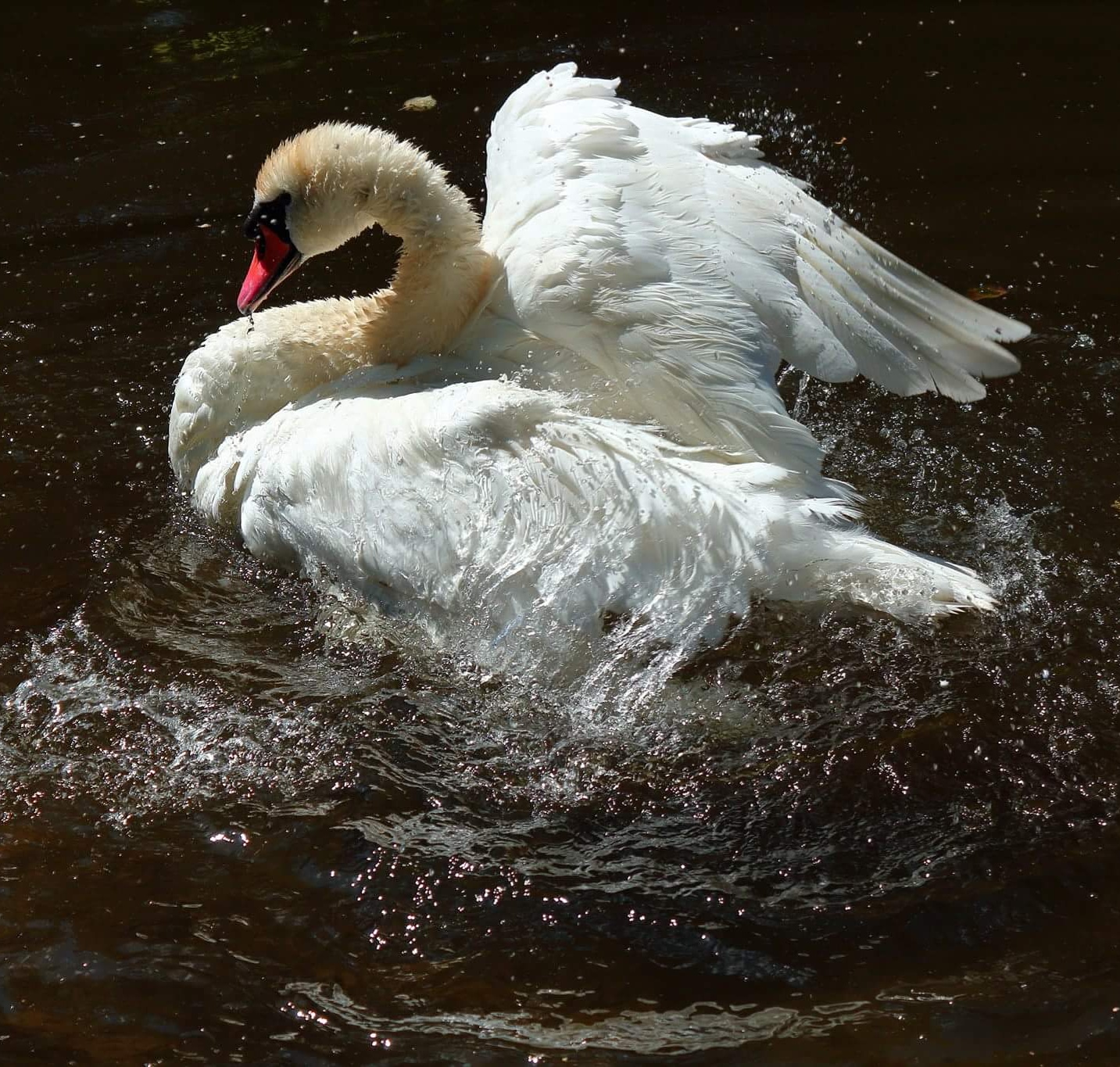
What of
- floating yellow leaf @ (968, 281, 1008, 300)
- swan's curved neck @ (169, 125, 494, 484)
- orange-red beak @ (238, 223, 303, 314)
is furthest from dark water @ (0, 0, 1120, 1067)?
orange-red beak @ (238, 223, 303, 314)

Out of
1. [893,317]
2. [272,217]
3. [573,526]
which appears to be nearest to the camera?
[573,526]

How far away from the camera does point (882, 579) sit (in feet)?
12.0

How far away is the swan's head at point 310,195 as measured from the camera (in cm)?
455

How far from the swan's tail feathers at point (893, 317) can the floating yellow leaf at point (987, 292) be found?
59.1 inches

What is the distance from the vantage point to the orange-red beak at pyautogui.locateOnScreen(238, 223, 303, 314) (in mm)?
4715

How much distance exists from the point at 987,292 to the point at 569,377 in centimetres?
289

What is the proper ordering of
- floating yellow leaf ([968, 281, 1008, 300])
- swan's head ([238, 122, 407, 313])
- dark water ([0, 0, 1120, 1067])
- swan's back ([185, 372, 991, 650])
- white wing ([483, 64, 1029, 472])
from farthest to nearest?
floating yellow leaf ([968, 281, 1008, 300])
swan's head ([238, 122, 407, 313])
white wing ([483, 64, 1029, 472])
swan's back ([185, 372, 991, 650])
dark water ([0, 0, 1120, 1067])

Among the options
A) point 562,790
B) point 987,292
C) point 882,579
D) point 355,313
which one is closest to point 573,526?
point 562,790

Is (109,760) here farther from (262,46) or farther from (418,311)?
(262,46)

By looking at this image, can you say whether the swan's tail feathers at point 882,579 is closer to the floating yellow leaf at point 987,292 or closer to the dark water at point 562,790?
the dark water at point 562,790

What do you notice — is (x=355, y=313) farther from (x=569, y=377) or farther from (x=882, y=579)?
(x=882, y=579)

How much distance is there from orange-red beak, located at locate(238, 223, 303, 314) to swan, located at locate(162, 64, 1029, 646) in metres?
0.01

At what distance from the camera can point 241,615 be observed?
4.50 m

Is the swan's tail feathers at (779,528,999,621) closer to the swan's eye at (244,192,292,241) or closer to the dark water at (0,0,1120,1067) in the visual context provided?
the dark water at (0,0,1120,1067)
